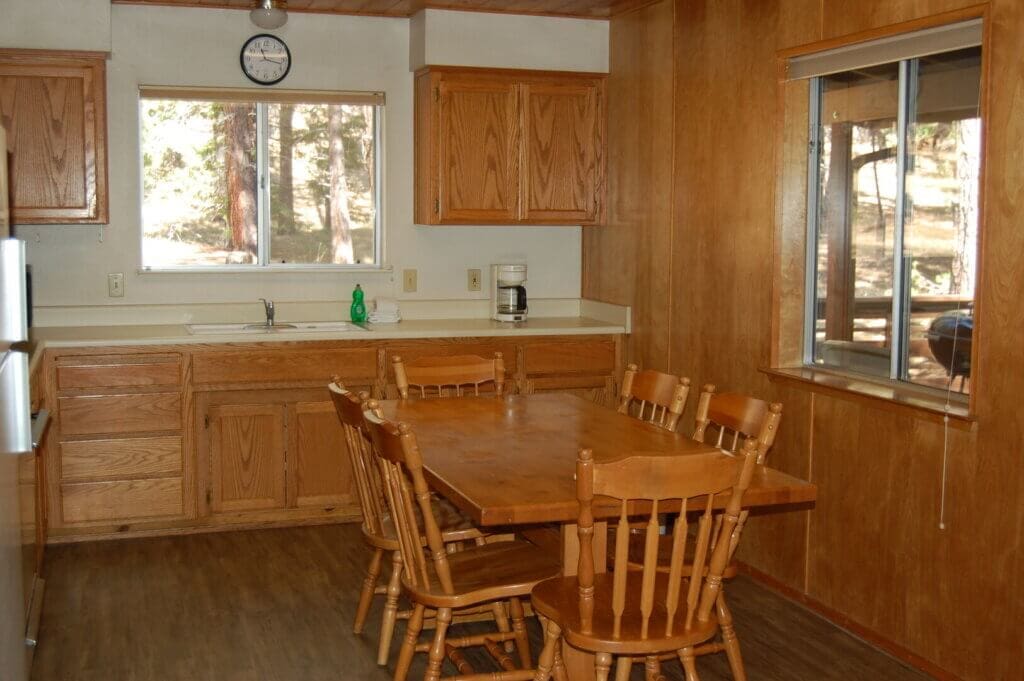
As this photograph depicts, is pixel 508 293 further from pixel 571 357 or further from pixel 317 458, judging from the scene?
pixel 317 458

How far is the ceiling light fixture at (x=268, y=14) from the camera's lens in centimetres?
479

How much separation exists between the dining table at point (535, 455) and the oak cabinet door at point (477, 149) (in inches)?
60.5

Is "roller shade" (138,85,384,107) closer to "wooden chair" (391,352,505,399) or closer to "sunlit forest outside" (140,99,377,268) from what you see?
"sunlit forest outside" (140,99,377,268)

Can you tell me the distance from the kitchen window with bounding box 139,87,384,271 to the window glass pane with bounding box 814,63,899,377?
7.41ft

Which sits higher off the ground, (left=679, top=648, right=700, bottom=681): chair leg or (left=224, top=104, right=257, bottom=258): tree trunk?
(left=224, top=104, right=257, bottom=258): tree trunk

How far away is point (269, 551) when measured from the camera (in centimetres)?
A: 459

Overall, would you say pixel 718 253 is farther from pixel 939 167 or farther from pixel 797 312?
pixel 939 167

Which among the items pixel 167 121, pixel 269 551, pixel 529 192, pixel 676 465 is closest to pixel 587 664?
pixel 676 465

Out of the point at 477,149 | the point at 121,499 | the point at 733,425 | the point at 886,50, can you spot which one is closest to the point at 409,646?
the point at 733,425

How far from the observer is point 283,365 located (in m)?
4.81

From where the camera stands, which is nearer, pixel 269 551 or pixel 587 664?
pixel 587 664

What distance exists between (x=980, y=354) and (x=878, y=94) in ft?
3.33

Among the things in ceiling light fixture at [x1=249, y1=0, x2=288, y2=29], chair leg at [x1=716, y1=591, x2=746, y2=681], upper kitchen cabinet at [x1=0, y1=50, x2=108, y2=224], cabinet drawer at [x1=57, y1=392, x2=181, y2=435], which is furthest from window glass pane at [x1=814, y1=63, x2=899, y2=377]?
upper kitchen cabinet at [x1=0, y1=50, x2=108, y2=224]

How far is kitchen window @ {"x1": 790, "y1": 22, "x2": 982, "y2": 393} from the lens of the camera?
11.1 feet
